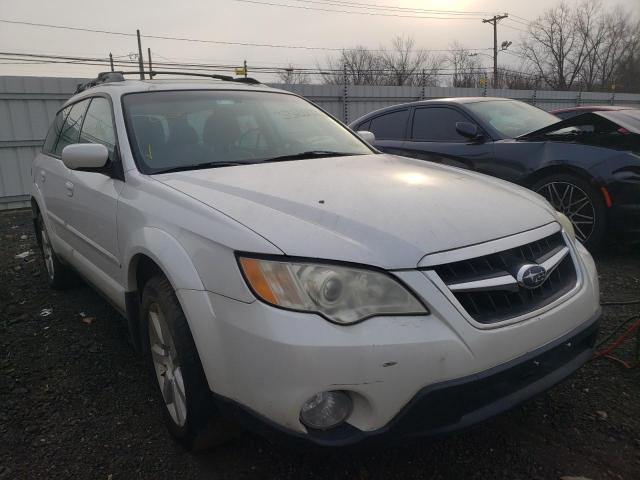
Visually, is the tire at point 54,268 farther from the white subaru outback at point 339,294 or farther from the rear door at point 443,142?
the rear door at point 443,142

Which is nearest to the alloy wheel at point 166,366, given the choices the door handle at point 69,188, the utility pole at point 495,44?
the door handle at point 69,188

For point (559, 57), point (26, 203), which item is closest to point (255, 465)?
point (26, 203)

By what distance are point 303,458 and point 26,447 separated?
49.7 inches

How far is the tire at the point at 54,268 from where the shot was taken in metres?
4.21

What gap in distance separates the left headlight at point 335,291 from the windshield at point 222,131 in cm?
117

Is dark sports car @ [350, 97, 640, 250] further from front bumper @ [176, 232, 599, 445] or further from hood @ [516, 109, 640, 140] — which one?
front bumper @ [176, 232, 599, 445]

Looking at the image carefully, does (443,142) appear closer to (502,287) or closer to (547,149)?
(547,149)

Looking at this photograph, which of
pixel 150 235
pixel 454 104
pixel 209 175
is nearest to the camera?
pixel 150 235

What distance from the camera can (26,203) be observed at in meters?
9.90

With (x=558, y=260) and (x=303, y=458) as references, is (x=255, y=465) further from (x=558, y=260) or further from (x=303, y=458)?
(x=558, y=260)

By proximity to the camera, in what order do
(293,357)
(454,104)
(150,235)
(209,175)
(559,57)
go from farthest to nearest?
1. (559,57)
2. (454,104)
3. (209,175)
4. (150,235)
5. (293,357)

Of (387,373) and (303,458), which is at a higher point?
(387,373)

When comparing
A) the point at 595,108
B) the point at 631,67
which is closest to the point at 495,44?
the point at 631,67

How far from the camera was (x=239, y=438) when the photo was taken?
2.18 meters
